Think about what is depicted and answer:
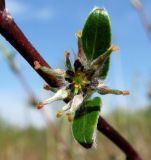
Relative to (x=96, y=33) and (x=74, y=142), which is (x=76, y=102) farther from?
(x=74, y=142)

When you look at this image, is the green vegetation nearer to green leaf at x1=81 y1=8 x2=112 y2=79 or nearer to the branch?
green leaf at x1=81 y1=8 x2=112 y2=79

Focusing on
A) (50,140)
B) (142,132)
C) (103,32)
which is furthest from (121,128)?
(103,32)

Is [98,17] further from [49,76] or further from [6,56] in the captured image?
[6,56]

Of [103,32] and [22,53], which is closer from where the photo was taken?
[22,53]

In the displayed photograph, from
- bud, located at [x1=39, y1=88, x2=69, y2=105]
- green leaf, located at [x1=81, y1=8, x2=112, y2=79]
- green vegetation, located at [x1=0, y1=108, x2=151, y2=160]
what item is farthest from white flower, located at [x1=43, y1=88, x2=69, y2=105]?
green vegetation, located at [x1=0, y1=108, x2=151, y2=160]

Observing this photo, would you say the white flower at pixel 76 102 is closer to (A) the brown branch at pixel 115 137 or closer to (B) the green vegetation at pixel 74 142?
(A) the brown branch at pixel 115 137

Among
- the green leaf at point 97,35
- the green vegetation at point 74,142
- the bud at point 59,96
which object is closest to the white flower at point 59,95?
the bud at point 59,96

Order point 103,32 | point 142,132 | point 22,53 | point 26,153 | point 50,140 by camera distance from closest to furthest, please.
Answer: point 22,53
point 103,32
point 50,140
point 142,132
point 26,153
